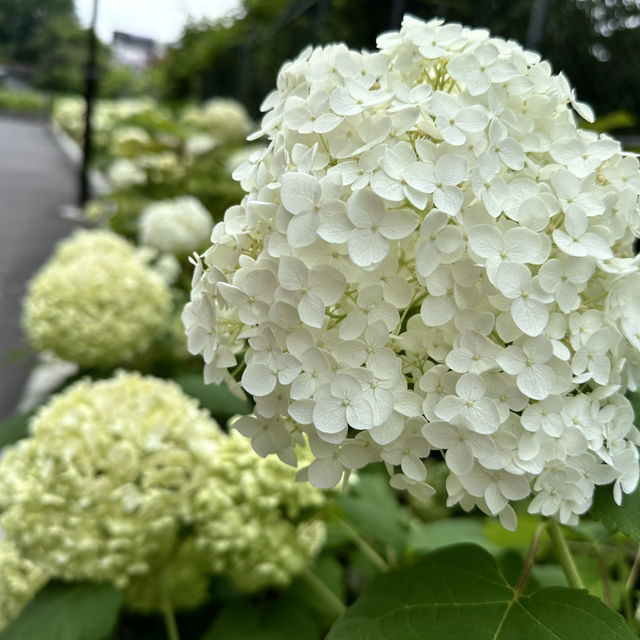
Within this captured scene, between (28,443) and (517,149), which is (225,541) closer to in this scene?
(28,443)

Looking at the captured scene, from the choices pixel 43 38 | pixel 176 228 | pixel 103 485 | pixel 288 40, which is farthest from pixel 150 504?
pixel 288 40

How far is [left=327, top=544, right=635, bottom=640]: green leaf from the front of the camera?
51 centimetres

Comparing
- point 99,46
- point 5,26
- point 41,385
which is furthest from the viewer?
Answer: point 99,46

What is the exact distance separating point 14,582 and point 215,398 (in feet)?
1.53

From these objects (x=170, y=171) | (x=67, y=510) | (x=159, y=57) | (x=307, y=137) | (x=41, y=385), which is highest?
(x=307, y=137)

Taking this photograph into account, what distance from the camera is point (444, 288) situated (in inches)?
17.9

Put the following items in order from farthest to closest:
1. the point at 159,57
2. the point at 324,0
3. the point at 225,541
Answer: the point at 159,57, the point at 324,0, the point at 225,541

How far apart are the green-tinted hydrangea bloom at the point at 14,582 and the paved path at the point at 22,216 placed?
3.17 feet

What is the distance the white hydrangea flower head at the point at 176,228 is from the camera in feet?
6.79

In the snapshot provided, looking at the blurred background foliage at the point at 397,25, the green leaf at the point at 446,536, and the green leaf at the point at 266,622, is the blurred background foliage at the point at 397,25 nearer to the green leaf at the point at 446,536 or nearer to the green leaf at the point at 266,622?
the green leaf at the point at 446,536

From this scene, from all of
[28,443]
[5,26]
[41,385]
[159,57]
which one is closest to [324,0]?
[5,26]

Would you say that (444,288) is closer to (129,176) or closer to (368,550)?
(368,550)

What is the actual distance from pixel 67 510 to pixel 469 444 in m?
0.56

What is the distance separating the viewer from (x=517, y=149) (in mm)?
481
